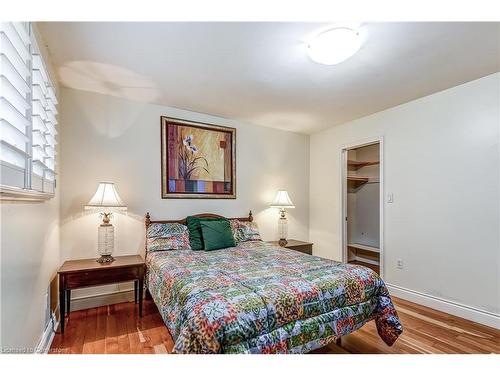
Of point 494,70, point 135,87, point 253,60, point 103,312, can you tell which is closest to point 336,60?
point 253,60

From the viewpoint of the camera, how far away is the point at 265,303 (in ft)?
5.09

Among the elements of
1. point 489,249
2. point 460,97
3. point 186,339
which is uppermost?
point 460,97

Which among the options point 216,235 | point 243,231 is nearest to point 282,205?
point 243,231

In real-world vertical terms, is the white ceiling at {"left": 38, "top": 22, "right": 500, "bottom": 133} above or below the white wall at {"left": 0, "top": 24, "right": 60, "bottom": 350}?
above

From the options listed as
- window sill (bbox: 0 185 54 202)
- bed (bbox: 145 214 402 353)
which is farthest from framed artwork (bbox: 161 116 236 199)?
window sill (bbox: 0 185 54 202)

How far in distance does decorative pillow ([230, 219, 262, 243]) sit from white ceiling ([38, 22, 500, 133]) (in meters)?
1.57

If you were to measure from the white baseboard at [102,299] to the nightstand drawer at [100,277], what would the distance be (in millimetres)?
588

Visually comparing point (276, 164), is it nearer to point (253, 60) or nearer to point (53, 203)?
point (253, 60)

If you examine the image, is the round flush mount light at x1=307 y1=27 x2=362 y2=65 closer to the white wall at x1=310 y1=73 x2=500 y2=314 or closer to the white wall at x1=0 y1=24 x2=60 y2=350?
the white wall at x1=310 y1=73 x2=500 y2=314

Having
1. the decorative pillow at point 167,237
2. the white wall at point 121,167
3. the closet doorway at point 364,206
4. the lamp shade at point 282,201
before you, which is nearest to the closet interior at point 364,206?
the closet doorway at point 364,206

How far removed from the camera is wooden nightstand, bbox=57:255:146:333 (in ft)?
7.55

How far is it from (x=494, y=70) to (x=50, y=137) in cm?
387

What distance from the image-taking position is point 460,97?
107 inches

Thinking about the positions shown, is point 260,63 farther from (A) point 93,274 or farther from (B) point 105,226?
(A) point 93,274
